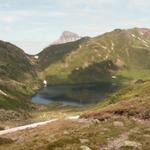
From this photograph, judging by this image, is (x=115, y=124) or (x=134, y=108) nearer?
(x=115, y=124)

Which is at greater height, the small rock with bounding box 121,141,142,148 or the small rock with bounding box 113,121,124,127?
the small rock with bounding box 121,141,142,148

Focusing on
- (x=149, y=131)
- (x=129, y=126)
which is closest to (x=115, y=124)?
(x=129, y=126)

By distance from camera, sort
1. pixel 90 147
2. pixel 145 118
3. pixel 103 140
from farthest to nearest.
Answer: pixel 145 118 < pixel 103 140 < pixel 90 147

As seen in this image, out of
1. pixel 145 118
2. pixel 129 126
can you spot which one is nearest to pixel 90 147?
pixel 129 126

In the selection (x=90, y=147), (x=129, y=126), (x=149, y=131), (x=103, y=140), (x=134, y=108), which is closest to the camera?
(x=90, y=147)

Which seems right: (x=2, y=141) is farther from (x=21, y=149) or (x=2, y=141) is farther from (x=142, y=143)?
(x=142, y=143)

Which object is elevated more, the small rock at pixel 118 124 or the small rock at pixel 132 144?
the small rock at pixel 132 144

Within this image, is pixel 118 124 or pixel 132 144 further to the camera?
pixel 118 124

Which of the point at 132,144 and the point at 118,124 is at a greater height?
the point at 132,144

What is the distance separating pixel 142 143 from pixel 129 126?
516 inches

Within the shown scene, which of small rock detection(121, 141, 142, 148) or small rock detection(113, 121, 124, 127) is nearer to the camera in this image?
small rock detection(121, 141, 142, 148)

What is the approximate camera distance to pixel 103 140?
39.5m

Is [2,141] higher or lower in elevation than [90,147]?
lower

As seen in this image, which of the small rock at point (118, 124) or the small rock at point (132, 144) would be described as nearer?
the small rock at point (132, 144)
